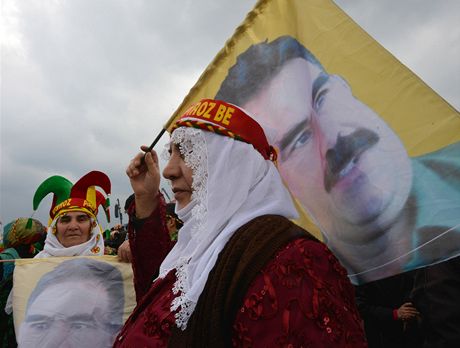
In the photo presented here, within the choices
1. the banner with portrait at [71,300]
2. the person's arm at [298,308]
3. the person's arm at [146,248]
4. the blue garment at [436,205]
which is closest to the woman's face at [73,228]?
the banner with portrait at [71,300]

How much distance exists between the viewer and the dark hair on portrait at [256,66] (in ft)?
6.80

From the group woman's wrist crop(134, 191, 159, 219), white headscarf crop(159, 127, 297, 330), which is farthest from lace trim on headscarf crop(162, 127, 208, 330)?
woman's wrist crop(134, 191, 159, 219)

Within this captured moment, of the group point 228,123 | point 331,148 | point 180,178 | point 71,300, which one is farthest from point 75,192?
point 331,148

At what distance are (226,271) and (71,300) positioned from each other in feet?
4.69

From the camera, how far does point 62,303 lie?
88.8 inches

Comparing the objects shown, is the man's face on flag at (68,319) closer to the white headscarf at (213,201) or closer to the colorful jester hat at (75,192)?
the white headscarf at (213,201)

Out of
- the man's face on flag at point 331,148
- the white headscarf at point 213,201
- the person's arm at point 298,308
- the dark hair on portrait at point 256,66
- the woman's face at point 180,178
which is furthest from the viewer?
the dark hair on portrait at point 256,66

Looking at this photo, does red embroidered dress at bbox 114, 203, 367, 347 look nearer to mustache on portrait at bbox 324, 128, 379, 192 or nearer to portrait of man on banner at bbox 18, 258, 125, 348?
mustache on portrait at bbox 324, 128, 379, 192

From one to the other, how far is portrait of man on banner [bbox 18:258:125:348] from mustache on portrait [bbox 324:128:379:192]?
1.53 meters

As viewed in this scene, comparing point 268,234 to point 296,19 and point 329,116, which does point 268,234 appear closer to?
point 329,116

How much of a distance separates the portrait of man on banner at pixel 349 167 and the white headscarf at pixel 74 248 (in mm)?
1788

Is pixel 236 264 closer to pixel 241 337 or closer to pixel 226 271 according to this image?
pixel 226 271

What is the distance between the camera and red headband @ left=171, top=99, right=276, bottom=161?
1.70 metres

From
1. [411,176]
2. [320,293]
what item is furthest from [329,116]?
[320,293]
